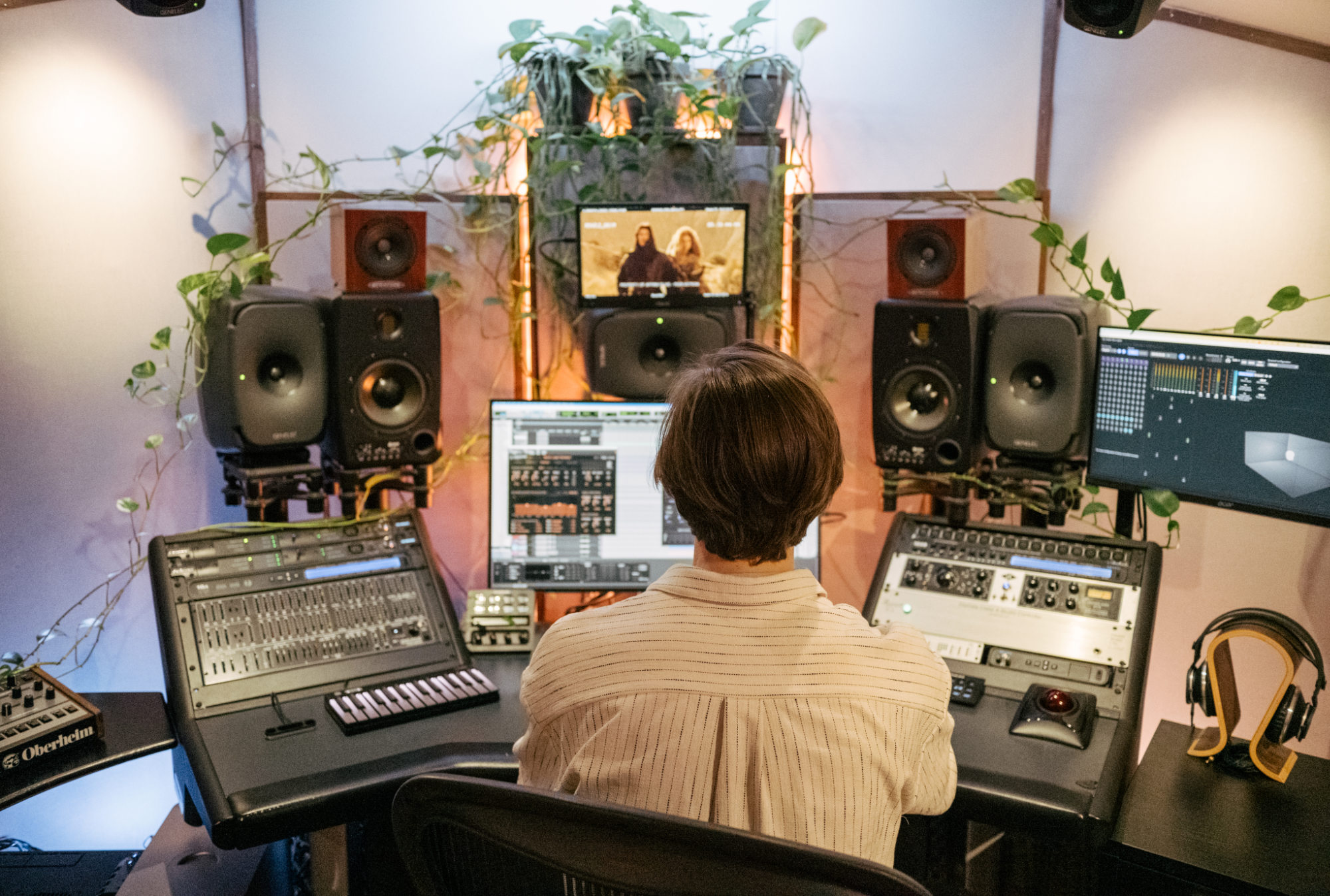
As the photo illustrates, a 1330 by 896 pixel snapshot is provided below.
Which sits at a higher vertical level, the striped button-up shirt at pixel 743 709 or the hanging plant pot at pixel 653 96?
the hanging plant pot at pixel 653 96

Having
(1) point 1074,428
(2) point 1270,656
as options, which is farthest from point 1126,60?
(2) point 1270,656

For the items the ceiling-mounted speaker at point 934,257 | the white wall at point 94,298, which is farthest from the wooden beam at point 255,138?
the ceiling-mounted speaker at point 934,257

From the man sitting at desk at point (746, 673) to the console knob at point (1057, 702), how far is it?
74 centimetres

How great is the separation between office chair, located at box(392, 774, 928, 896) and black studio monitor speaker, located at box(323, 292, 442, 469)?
1.44 meters

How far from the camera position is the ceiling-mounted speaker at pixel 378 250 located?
88.1 inches

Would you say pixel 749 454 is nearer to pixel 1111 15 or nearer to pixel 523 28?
pixel 1111 15

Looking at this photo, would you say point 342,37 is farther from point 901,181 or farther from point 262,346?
point 901,181

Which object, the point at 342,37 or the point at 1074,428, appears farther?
the point at 342,37

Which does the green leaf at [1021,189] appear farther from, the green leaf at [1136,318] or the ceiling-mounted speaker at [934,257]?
the green leaf at [1136,318]

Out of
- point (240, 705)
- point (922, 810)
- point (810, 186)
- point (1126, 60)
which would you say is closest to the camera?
point (922, 810)

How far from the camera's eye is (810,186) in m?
2.68

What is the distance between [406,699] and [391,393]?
69cm

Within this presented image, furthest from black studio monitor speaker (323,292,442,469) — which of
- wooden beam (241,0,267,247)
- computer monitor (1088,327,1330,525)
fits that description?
computer monitor (1088,327,1330,525)

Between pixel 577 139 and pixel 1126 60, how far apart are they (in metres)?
1.33
